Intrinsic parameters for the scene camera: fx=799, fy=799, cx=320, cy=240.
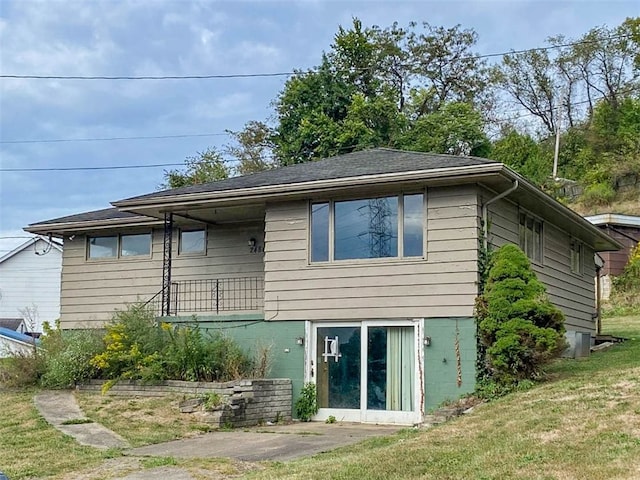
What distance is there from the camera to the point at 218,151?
38844 millimetres

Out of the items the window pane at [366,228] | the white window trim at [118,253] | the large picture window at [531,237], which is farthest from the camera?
the white window trim at [118,253]

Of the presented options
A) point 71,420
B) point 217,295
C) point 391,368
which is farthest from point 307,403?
point 217,295

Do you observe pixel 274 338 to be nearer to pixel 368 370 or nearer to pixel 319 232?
pixel 368 370

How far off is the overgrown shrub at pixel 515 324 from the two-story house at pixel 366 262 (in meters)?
0.34

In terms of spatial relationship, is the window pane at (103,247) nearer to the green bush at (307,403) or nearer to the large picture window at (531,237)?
the green bush at (307,403)

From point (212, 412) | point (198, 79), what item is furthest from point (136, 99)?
point (212, 412)

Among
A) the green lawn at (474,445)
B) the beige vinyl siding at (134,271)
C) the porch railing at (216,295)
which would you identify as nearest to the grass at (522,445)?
the green lawn at (474,445)

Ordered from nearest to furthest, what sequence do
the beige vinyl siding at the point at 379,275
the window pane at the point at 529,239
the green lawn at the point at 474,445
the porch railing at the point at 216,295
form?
the green lawn at the point at 474,445, the beige vinyl siding at the point at 379,275, the window pane at the point at 529,239, the porch railing at the point at 216,295

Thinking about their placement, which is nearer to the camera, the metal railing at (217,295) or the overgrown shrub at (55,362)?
the overgrown shrub at (55,362)

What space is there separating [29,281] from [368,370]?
26.0 meters

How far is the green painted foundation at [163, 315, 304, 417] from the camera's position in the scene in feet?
46.2

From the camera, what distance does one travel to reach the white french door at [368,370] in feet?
43.1

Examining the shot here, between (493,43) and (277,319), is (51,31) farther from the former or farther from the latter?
(493,43)

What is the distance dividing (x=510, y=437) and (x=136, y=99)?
55.9 ft
